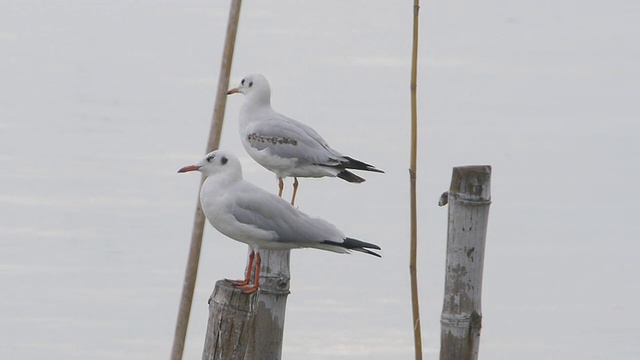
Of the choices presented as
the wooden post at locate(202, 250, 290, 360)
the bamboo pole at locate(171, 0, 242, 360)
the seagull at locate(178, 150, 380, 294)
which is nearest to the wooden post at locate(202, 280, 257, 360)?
the wooden post at locate(202, 250, 290, 360)

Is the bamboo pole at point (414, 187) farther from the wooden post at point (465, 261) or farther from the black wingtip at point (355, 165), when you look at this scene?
the black wingtip at point (355, 165)

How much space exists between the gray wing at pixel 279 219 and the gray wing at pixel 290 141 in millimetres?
1669

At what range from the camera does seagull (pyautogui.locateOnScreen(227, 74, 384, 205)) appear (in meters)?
8.20

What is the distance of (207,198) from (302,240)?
56cm

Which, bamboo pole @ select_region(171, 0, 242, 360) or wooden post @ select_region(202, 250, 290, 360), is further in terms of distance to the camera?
bamboo pole @ select_region(171, 0, 242, 360)

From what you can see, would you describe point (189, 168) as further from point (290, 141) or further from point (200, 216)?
point (290, 141)

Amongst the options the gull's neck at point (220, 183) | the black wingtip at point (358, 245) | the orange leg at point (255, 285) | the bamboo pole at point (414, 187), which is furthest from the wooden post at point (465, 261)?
the gull's neck at point (220, 183)

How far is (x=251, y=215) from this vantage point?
6488mm

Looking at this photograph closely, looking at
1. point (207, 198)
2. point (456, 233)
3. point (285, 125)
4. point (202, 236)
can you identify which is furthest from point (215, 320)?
point (285, 125)

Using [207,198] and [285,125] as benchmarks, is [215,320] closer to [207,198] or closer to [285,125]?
[207,198]

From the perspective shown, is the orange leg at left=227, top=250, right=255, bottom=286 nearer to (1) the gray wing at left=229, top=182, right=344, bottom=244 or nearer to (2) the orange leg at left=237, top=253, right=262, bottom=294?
(2) the orange leg at left=237, top=253, right=262, bottom=294

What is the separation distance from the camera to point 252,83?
8391 mm

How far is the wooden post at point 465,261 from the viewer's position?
6.22 m

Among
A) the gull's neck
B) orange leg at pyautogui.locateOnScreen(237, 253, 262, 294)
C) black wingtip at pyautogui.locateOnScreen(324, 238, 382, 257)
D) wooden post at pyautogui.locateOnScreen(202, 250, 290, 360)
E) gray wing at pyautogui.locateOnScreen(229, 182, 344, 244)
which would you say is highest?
the gull's neck
